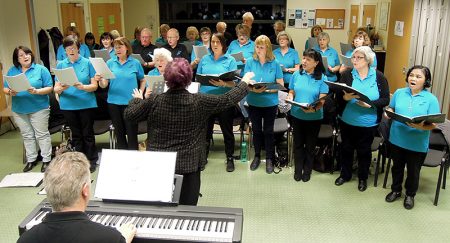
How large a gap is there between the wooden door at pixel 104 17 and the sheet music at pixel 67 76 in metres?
5.34

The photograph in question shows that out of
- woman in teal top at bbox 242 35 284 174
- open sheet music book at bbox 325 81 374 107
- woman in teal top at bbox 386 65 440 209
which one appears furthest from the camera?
woman in teal top at bbox 242 35 284 174

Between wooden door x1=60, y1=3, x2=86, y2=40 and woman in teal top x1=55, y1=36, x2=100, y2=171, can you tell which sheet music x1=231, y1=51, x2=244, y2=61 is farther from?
wooden door x1=60, y1=3, x2=86, y2=40

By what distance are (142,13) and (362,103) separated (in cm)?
813

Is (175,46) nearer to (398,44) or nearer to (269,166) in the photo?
(269,166)

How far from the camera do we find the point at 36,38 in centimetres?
696

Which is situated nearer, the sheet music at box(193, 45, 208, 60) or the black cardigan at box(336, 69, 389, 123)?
the black cardigan at box(336, 69, 389, 123)

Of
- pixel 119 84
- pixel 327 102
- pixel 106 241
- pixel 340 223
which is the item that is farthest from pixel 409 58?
pixel 106 241

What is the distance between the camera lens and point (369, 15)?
870cm

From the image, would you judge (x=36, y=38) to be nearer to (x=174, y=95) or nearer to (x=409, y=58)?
(x=174, y=95)

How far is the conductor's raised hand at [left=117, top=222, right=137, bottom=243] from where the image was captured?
6.61 feet

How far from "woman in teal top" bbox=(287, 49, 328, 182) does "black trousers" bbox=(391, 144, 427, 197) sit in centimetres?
81

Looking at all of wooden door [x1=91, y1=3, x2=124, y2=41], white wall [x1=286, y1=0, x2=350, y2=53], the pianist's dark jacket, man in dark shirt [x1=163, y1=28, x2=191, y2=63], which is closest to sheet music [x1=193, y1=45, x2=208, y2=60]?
man in dark shirt [x1=163, y1=28, x2=191, y2=63]

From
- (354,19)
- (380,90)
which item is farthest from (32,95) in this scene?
(354,19)

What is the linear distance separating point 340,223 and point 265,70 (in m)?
1.80
